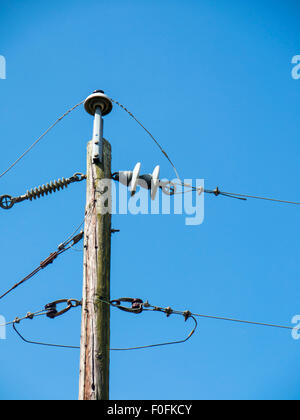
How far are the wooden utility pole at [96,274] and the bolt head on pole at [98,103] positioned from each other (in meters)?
0.14

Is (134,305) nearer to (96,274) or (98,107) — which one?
(96,274)

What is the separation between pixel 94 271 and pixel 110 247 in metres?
0.35

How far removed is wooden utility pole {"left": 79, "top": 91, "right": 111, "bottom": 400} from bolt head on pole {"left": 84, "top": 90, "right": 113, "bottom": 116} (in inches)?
5.6

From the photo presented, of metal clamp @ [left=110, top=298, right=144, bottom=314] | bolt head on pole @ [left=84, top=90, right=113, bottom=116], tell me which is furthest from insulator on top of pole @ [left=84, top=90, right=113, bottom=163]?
metal clamp @ [left=110, top=298, right=144, bottom=314]

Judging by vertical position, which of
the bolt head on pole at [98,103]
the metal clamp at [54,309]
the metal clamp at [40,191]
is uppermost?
the bolt head on pole at [98,103]

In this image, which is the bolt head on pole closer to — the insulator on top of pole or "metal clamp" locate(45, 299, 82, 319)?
the insulator on top of pole

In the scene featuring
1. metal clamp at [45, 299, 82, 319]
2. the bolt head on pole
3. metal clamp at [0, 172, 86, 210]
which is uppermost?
the bolt head on pole

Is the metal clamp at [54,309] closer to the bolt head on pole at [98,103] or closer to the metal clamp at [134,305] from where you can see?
the metal clamp at [134,305]

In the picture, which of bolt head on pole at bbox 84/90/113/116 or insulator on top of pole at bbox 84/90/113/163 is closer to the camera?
insulator on top of pole at bbox 84/90/113/163

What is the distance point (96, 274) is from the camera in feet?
16.9

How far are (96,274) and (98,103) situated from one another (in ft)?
7.05

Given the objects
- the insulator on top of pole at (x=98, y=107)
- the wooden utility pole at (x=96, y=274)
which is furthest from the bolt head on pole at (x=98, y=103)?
the wooden utility pole at (x=96, y=274)

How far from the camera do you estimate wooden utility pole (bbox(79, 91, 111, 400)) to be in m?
4.71

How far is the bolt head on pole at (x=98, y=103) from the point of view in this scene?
20.5 feet
